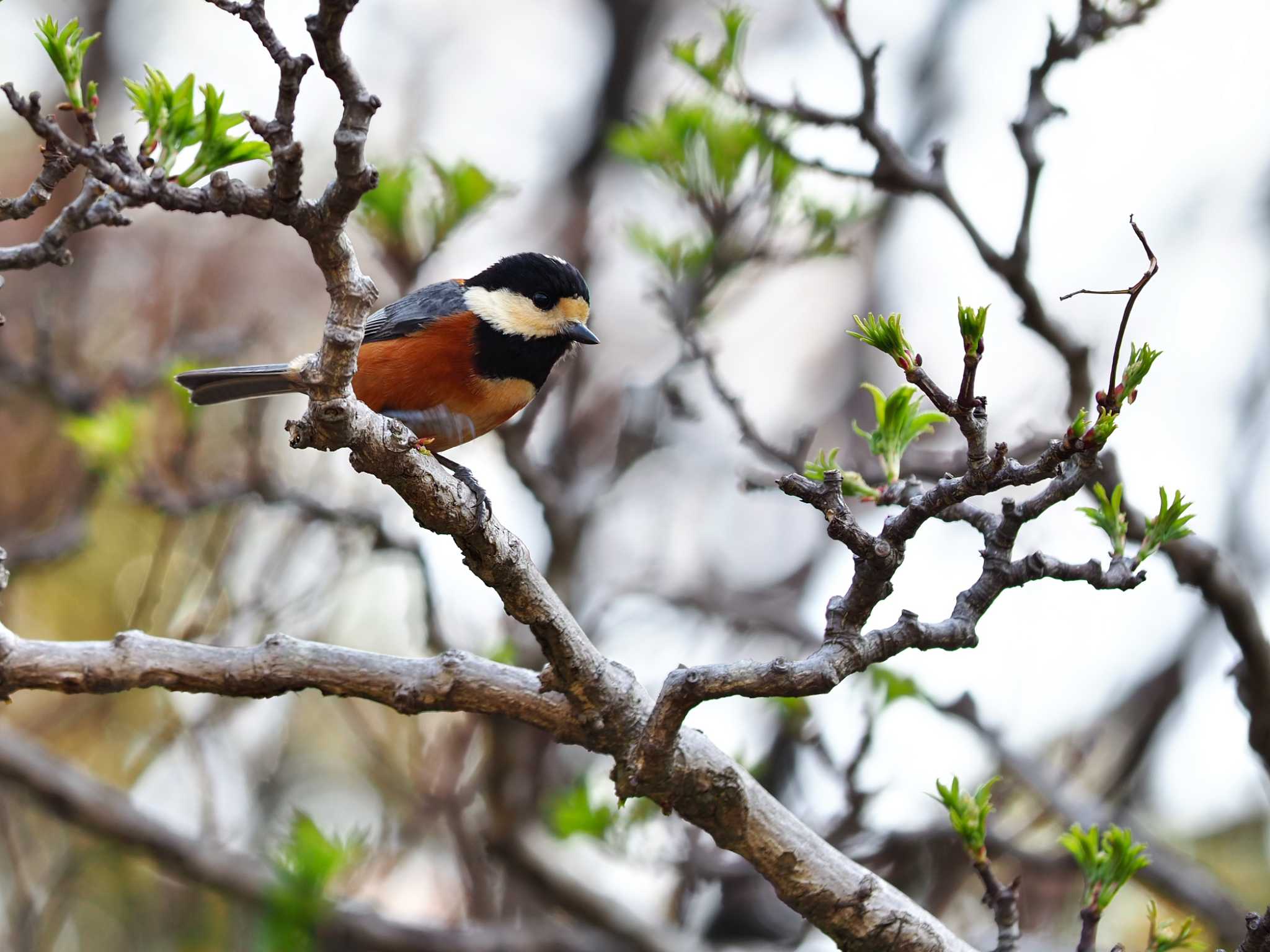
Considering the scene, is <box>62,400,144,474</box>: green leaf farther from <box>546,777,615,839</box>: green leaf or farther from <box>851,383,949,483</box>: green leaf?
<box>851,383,949,483</box>: green leaf

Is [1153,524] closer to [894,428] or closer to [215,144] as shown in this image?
[894,428]

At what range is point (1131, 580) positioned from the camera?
2.26m

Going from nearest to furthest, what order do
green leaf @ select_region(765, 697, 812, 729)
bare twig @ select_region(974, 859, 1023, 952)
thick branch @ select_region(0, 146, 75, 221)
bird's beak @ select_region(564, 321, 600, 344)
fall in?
thick branch @ select_region(0, 146, 75, 221), bare twig @ select_region(974, 859, 1023, 952), bird's beak @ select_region(564, 321, 600, 344), green leaf @ select_region(765, 697, 812, 729)

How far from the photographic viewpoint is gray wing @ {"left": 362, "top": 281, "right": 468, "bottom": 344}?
3850 mm

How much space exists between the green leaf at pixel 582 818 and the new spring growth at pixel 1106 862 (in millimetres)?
2181

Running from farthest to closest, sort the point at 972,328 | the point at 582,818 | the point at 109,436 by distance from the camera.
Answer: the point at 109,436
the point at 582,818
the point at 972,328

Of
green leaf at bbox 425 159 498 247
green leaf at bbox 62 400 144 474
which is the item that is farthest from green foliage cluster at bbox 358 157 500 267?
green leaf at bbox 62 400 144 474

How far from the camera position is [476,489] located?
2473 millimetres

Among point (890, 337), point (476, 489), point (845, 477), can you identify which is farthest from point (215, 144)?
point (845, 477)

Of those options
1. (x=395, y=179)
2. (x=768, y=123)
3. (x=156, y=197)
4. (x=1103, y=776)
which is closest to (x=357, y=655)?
(x=156, y=197)

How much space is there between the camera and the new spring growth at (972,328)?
1764 millimetres

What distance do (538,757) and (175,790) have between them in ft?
7.99

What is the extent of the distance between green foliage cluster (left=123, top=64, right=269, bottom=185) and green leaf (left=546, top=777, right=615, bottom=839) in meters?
2.78

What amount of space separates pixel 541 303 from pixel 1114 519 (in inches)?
82.9
